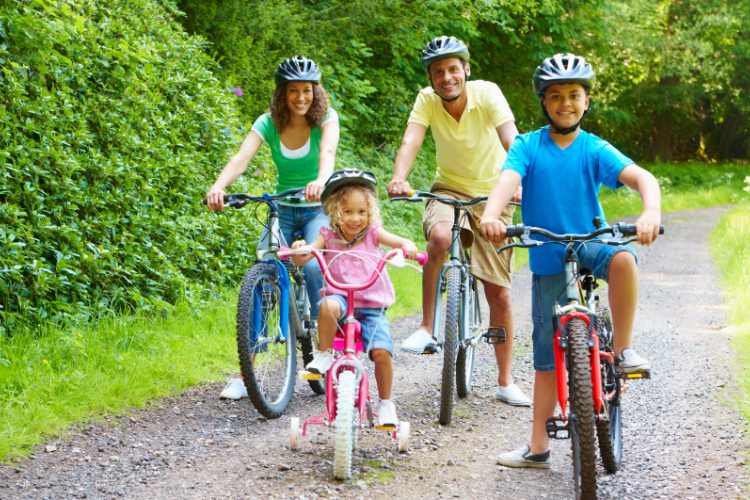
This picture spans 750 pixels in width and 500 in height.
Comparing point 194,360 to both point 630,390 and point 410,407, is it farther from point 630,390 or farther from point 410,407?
point 630,390

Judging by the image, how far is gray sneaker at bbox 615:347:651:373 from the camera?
3277mm

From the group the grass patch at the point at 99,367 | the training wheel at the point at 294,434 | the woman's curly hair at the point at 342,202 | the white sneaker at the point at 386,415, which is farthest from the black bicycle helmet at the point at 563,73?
the grass patch at the point at 99,367

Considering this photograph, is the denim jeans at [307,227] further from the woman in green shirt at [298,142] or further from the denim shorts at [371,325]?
the denim shorts at [371,325]

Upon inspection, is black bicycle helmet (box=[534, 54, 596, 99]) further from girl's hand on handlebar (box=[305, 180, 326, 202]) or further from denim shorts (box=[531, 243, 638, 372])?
girl's hand on handlebar (box=[305, 180, 326, 202])

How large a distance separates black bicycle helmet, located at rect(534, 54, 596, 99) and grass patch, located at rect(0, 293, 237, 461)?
3.14 m

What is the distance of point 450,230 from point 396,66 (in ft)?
31.0

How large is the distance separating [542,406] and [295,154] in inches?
90.3

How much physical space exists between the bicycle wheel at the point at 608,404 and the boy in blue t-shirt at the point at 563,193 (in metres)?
0.07

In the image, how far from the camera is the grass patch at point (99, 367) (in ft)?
13.6

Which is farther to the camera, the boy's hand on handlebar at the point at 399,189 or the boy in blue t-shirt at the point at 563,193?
the boy's hand on handlebar at the point at 399,189

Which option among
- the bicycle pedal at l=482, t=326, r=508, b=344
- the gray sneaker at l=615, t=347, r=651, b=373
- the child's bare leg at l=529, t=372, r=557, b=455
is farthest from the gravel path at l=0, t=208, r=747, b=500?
the gray sneaker at l=615, t=347, r=651, b=373

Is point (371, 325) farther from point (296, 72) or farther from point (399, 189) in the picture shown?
point (296, 72)

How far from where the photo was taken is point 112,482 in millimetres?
3514

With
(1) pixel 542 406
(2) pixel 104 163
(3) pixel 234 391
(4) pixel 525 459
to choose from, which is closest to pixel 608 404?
(1) pixel 542 406
